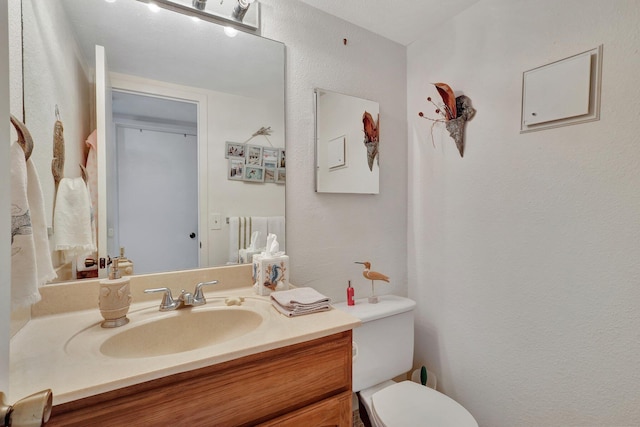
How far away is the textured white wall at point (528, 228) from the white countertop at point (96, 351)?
2.70 ft

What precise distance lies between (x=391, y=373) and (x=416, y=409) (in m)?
0.25

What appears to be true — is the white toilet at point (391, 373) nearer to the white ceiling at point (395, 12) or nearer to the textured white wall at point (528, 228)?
the textured white wall at point (528, 228)

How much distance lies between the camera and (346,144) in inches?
59.2

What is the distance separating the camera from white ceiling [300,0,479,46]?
1.35 m

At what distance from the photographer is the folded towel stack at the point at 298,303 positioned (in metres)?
0.94

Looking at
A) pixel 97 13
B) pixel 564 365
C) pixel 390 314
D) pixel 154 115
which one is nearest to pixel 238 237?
pixel 154 115

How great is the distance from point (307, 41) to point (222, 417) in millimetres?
1509

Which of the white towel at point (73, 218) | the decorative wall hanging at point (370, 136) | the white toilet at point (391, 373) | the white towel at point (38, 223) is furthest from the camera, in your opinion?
the decorative wall hanging at point (370, 136)

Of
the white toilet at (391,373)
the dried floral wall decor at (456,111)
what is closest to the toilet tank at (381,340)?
the white toilet at (391,373)

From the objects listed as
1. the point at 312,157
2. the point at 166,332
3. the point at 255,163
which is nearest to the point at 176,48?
the point at 255,163

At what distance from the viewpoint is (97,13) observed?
98 centimetres

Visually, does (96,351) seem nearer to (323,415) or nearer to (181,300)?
(181,300)

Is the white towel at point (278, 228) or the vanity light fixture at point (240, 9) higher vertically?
the vanity light fixture at point (240, 9)

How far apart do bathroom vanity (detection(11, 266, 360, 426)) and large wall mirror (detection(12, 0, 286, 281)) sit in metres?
0.22
